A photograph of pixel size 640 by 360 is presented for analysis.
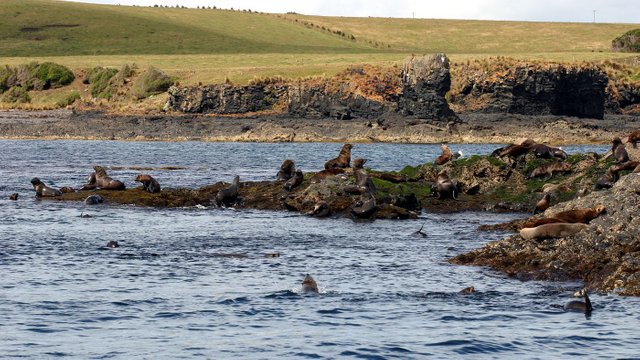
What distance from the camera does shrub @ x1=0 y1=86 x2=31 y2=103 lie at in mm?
Result: 107562

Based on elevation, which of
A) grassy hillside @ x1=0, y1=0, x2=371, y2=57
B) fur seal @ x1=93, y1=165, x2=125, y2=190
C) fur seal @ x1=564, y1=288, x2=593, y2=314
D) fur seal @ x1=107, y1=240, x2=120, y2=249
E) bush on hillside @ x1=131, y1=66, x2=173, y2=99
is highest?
grassy hillside @ x1=0, y1=0, x2=371, y2=57

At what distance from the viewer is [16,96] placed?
108438mm

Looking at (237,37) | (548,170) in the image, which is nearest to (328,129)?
(548,170)

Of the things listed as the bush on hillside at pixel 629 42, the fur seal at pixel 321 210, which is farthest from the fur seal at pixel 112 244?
the bush on hillside at pixel 629 42

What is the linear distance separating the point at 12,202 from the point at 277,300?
19598mm

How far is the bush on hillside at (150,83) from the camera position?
339 feet

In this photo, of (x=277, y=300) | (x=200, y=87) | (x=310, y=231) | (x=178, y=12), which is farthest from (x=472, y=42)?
(x=277, y=300)

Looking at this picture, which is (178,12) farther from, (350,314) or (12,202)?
(350,314)

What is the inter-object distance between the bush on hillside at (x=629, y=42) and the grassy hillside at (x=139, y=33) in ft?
106

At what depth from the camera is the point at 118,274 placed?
23.7 metres

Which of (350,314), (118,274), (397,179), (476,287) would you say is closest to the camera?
(350,314)

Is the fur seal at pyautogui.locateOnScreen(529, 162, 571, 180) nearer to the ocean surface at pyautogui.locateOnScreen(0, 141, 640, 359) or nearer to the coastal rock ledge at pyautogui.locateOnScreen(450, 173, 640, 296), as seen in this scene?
the ocean surface at pyautogui.locateOnScreen(0, 141, 640, 359)

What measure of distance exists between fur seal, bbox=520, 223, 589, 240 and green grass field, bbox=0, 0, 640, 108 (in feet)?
309

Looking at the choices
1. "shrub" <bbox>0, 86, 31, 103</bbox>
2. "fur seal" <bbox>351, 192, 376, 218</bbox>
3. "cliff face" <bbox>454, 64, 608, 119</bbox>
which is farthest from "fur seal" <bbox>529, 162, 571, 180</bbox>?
"shrub" <bbox>0, 86, 31, 103</bbox>
